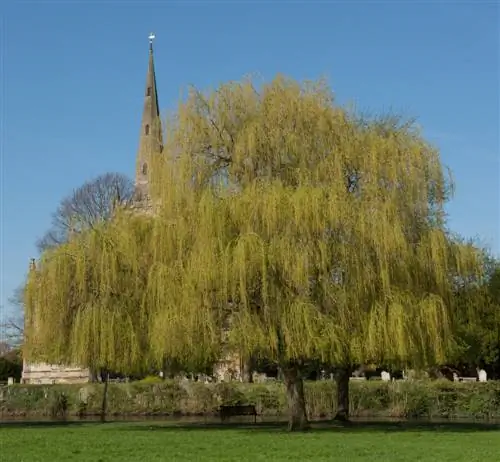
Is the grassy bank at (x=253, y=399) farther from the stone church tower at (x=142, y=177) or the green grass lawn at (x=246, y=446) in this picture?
the green grass lawn at (x=246, y=446)

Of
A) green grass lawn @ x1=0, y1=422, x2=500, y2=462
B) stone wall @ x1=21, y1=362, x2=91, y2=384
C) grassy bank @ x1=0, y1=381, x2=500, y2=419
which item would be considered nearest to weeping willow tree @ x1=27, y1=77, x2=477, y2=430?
green grass lawn @ x1=0, y1=422, x2=500, y2=462

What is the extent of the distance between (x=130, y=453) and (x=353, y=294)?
7183mm

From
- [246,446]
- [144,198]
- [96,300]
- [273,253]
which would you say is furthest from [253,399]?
[246,446]

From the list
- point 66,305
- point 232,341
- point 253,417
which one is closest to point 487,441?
point 232,341

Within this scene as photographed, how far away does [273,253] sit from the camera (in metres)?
17.9

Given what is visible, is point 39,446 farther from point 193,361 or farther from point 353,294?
point 353,294

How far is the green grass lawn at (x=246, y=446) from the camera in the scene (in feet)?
42.5

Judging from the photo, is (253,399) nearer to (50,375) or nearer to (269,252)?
(269,252)

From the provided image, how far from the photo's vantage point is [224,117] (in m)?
20.8

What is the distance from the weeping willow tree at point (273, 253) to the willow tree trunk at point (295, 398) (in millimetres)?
48

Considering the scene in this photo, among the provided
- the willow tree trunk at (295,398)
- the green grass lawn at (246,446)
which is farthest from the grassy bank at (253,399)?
the green grass lawn at (246,446)

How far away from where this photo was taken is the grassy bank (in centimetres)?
3250

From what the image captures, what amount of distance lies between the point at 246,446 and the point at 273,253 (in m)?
4.83

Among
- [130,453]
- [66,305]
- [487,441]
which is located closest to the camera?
[130,453]
